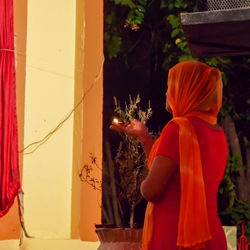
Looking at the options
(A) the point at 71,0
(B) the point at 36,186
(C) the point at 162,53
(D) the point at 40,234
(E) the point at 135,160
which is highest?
(A) the point at 71,0

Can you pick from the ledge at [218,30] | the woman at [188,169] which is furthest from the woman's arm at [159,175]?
the ledge at [218,30]

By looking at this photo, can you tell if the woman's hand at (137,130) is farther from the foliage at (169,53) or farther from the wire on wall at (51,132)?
the foliage at (169,53)

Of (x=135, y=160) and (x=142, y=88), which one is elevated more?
(x=142, y=88)

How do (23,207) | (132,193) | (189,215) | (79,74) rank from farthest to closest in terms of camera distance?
(79,74), (23,207), (132,193), (189,215)

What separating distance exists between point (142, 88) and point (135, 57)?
0.47m

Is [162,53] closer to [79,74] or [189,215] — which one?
[79,74]

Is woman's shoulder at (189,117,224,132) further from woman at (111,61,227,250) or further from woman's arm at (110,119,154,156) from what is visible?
woman's arm at (110,119,154,156)

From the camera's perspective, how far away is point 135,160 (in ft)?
12.8

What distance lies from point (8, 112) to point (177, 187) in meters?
2.15

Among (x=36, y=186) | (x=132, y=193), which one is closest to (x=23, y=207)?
(x=36, y=186)

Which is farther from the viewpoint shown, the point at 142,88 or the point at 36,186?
the point at 142,88

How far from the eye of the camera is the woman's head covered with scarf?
223 cm

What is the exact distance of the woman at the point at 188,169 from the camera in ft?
6.85

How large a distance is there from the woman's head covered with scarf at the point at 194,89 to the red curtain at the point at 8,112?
1.97 meters
